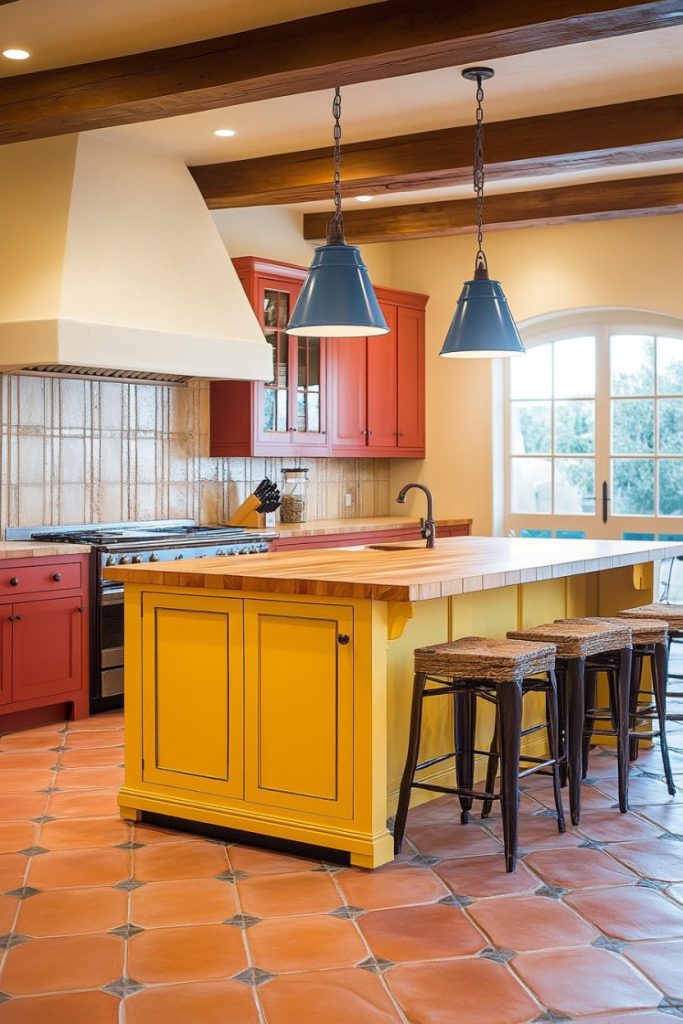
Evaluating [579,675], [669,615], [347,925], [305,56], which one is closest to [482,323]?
[305,56]

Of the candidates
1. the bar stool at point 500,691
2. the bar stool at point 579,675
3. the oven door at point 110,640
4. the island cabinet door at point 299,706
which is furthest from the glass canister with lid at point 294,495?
the island cabinet door at point 299,706

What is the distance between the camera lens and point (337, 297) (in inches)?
179

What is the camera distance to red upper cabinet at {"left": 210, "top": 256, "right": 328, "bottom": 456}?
7270mm

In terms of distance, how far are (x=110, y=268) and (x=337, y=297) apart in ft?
6.35

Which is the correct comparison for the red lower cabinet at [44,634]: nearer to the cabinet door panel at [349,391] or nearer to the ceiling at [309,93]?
the ceiling at [309,93]

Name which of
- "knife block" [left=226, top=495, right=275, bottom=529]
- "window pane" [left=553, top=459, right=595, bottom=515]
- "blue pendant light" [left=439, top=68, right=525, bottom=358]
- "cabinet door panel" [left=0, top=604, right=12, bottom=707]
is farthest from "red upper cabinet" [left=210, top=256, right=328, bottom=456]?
"blue pendant light" [left=439, top=68, right=525, bottom=358]

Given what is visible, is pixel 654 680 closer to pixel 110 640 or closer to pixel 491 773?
pixel 491 773

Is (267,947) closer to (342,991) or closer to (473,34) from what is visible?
(342,991)

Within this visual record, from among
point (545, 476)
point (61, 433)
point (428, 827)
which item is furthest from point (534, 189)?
point (428, 827)

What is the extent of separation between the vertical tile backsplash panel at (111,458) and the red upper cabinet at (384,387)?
0.56 metres

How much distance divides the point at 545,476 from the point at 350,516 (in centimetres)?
146

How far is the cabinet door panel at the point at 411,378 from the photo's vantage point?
862 cm

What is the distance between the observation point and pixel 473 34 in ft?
12.9

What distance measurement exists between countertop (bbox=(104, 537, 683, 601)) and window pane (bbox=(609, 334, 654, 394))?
2917 millimetres
